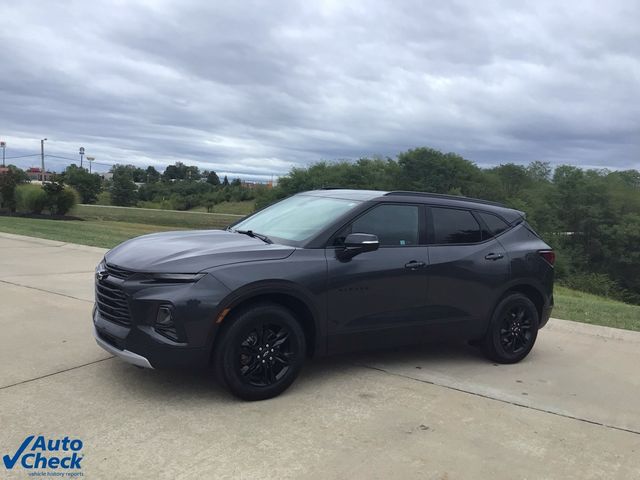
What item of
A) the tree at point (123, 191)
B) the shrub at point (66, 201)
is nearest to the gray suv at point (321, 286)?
the shrub at point (66, 201)

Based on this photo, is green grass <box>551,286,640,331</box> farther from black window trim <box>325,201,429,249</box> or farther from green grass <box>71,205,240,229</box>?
green grass <box>71,205,240,229</box>

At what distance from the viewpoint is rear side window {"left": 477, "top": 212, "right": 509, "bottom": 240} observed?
19.3 ft

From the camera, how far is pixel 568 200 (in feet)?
191

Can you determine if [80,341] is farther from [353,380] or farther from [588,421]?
[588,421]

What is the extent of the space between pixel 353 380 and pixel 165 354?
1674 mm

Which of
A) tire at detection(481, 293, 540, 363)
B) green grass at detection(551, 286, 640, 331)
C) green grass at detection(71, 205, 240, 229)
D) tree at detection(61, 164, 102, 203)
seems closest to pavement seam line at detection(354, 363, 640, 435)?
tire at detection(481, 293, 540, 363)

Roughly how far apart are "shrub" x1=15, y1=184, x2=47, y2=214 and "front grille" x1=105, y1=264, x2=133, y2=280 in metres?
28.0

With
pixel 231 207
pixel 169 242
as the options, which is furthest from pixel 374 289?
pixel 231 207

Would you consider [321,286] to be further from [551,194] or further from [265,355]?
[551,194]

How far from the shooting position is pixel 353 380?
16.4ft

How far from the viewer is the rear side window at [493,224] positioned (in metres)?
5.88

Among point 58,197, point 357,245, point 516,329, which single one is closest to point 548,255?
point 516,329

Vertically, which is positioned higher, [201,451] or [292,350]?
[292,350]

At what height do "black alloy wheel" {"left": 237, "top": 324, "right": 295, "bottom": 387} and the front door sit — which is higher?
the front door
